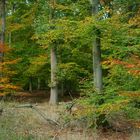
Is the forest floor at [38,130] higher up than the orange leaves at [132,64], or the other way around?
the orange leaves at [132,64]

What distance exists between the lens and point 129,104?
1342 centimetres

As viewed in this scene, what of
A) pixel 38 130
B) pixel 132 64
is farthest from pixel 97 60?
pixel 132 64

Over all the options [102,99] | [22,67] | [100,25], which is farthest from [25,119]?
[22,67]

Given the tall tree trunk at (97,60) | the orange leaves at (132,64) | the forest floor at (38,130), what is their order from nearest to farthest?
1. the forest floor at (38,130)
2. the orange leaves at (132,64)
3. the tall tree trunk at (97,60)

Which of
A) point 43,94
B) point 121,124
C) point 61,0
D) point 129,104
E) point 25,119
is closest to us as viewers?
point 25,119

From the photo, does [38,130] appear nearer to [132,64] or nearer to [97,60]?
[132,64]

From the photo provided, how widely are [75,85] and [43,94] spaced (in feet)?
9.46

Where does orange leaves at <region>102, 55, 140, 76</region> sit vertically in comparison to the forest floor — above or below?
above

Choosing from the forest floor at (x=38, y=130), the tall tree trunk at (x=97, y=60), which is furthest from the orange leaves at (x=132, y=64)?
the tall tree trunk at (x=97, y=60)

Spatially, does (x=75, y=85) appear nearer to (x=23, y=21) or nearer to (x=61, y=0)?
(x=23, y=21)

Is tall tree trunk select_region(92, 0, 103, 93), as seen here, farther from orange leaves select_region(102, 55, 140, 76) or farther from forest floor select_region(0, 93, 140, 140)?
orange leaves select_region(102, 55, 140, 76)

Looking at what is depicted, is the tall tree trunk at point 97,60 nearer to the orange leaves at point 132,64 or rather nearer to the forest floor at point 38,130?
the forest floor at point 38,130

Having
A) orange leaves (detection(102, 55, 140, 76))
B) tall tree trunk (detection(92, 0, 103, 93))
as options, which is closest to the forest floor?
tall tree trunk (detection(92, 0, 103, 93))

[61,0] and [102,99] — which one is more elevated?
[61,0]
